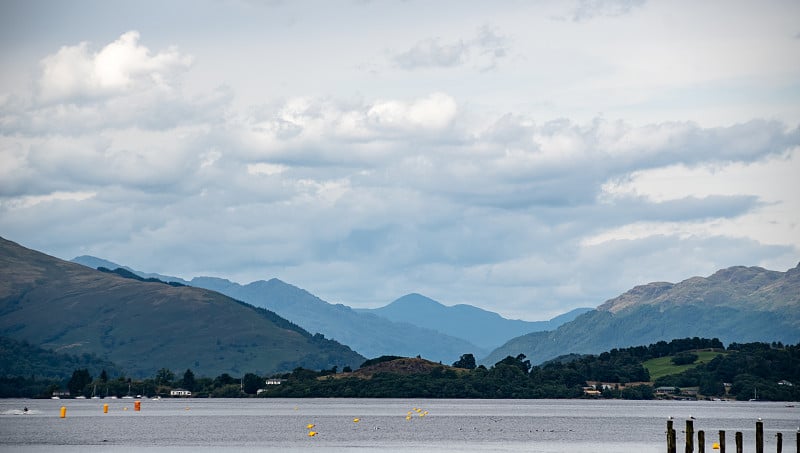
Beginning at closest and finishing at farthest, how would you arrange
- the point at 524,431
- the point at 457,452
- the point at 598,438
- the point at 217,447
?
1. the point at 457,452
2. the point at 217,447
3. the point at 598,438
4. the point at 524,431

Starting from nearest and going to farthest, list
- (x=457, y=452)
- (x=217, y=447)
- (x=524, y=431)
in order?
(x=457, y=452), (x=217, y=447), (x=524, y=431)

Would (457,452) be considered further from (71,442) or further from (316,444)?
(71,442)

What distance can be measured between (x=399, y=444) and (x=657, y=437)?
40.8 meters

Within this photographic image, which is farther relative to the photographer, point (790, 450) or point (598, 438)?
point (598, 438)

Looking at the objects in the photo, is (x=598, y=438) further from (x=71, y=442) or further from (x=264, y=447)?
(x=71, y=442)

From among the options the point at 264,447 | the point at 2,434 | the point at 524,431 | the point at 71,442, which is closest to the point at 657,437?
the point at 524,431

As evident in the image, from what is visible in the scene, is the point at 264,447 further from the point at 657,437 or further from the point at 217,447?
the point at 657,437

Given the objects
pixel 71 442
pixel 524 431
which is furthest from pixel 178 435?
pixel 524 431

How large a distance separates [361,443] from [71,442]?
37591 millimetres

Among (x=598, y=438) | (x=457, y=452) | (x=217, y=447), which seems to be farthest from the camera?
(x=598, y=438)

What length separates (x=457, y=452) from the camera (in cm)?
12888

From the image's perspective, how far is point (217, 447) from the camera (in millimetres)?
137750

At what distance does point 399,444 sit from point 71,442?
42584mm

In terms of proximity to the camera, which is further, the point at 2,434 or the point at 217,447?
the point at 2,434
